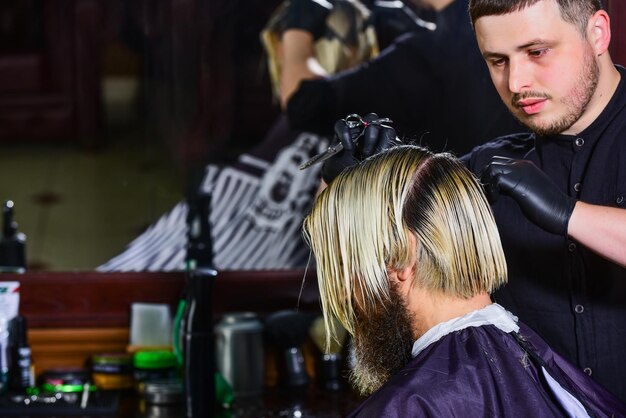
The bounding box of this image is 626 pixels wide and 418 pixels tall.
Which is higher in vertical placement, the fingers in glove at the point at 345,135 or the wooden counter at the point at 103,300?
the fingers in glove at the point at 345,135

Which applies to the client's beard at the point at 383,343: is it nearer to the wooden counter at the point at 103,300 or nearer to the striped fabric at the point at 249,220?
the wooden counter at the point at 103,300

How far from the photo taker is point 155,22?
3.04m

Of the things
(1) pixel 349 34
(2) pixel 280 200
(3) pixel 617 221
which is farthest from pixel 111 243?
(3) pixel 617 221

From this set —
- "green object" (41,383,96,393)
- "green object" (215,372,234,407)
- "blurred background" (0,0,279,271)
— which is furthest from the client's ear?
"blurred background" (0,0,279,271)

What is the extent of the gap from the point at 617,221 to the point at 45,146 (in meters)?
1.91

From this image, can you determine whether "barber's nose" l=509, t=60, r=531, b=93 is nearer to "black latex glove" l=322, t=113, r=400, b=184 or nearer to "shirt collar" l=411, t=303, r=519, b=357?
"black latex glove" l=322, t=113, r=400, b=184

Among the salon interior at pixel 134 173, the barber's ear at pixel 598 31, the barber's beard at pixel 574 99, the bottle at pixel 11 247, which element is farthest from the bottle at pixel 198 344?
the barber's ear at pixel 598 31

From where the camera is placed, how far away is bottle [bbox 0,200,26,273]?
2893 millimetres

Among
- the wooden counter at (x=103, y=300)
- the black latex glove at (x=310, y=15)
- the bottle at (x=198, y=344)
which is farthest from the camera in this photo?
the black latex glove at (x=310, y=15)

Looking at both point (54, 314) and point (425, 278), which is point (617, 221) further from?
point (54, 314)

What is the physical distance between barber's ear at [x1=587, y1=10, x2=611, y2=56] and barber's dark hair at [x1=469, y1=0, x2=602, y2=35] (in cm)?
1

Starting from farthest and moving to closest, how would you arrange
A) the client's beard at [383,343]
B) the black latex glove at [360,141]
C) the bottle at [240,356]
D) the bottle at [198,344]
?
1. the bottle at [240,356]
2. the bottle at [198,344]
3. the black latex glove at [360,141]
4. the client's beard at [383,343]

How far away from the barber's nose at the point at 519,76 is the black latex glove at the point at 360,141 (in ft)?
0.83

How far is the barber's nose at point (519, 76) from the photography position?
1861 millimetres
